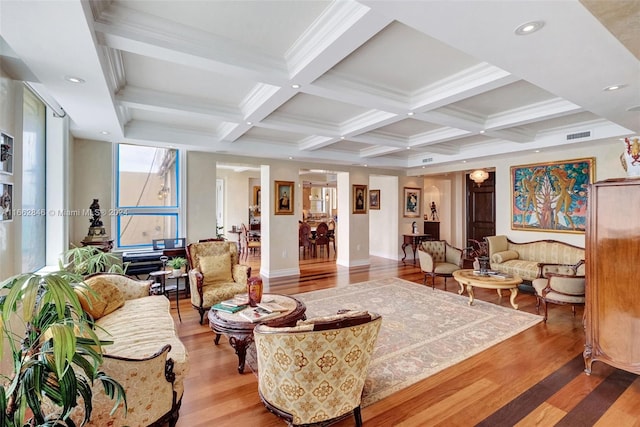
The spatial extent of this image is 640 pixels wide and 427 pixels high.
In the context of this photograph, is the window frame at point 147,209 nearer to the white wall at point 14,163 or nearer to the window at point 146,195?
the window at point 146,195

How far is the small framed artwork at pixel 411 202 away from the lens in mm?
8672

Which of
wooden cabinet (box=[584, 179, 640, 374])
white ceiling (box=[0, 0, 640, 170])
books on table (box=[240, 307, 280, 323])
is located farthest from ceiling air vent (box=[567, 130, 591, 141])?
books on table (box=[240, 307, 280, 323])

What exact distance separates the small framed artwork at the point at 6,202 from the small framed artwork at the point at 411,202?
789cm

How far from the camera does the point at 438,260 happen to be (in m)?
5.96

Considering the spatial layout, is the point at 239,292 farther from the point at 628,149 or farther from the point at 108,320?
the point at 628,149

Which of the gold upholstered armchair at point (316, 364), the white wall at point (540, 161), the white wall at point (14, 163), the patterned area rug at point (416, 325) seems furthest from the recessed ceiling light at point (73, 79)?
the white wall at point (540, 161)

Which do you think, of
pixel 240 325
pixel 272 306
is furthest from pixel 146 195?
pixel 240 325

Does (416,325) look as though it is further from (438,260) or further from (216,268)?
(216,268)

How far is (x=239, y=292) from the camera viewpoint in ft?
13.1

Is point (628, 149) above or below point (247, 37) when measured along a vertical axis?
below

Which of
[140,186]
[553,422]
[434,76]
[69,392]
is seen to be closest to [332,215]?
[140,186]

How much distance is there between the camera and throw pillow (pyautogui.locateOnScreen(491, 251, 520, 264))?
5.82 metres

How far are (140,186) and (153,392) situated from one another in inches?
174

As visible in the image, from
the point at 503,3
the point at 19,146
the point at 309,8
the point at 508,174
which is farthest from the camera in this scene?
the point at 508,174
